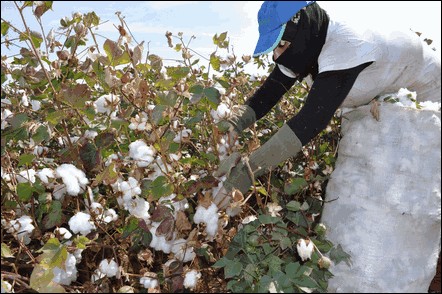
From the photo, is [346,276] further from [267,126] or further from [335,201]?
[267,126]

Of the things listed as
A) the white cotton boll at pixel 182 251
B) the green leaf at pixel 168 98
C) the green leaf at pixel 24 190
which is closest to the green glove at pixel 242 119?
the green leaf at pixel 168 98

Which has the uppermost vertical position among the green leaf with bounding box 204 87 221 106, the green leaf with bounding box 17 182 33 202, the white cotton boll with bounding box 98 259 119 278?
the green leaf with bounding box 204 87 221 106

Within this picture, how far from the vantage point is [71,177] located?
1.46 metres

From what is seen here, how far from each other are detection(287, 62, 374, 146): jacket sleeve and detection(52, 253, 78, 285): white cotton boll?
2.51ft

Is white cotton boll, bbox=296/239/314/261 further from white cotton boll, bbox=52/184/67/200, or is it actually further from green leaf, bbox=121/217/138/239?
white cotton boll, bbox=52/184/67/200

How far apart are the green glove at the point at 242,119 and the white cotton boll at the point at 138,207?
0.49 meters

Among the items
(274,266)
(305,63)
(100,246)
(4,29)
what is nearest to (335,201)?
(274,266)

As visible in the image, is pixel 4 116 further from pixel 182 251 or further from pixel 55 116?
pixel 182 251

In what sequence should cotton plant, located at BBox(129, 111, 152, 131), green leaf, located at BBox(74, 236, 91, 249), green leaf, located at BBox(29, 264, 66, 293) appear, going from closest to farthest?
green leaf, located at BBox(29, 264, 66, 293) → green leaf, located at BBox(74, 236, 91, 249) → cotton plant, located at BBox(129, 111, 152, 131)

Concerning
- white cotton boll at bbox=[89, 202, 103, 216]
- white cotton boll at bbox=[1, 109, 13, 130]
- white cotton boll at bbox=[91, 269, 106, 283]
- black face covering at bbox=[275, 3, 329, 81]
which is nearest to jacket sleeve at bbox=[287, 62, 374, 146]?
black face covering at bbox=[275, 3, 329, 81]

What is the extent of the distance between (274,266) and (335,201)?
14.4 inches

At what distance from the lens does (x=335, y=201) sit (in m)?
1.71

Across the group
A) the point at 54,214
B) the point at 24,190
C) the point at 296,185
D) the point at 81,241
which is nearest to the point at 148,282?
the point at 81,241

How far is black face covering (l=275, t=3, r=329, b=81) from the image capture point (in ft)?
5.23
